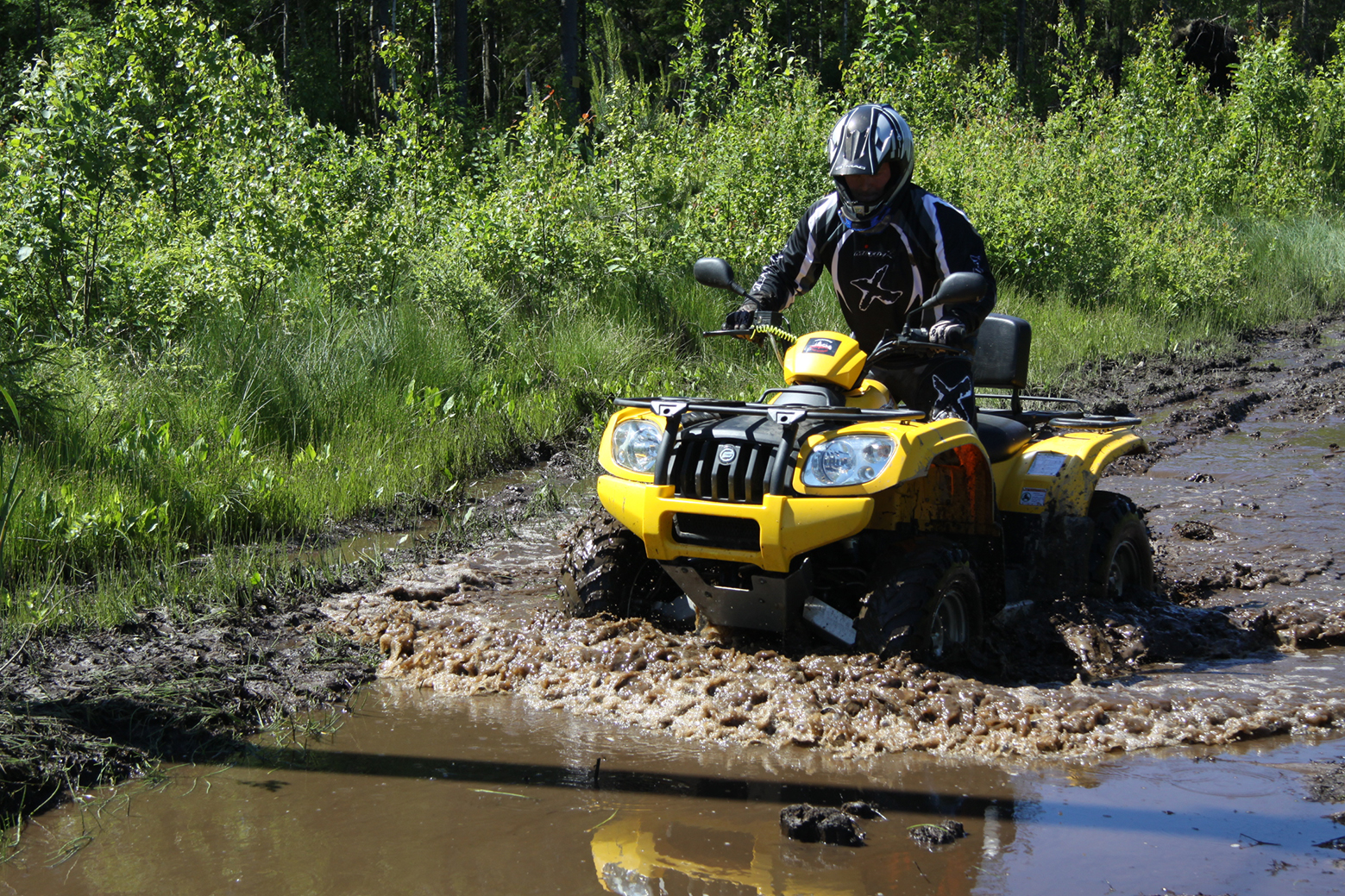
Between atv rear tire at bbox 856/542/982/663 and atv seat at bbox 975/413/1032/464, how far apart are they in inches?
34.1

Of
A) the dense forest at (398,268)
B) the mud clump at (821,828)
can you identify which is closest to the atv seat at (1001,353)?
the mud clump at (821,828)

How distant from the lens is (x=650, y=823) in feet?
11.1

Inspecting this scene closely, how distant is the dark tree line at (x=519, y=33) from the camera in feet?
91.3

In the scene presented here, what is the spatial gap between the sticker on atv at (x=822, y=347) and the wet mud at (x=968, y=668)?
110 cm

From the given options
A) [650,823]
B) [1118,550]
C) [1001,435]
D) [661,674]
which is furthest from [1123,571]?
[650,823]

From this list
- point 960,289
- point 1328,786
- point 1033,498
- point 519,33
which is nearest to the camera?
point 1328,786

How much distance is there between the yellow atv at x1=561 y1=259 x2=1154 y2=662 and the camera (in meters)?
4.04

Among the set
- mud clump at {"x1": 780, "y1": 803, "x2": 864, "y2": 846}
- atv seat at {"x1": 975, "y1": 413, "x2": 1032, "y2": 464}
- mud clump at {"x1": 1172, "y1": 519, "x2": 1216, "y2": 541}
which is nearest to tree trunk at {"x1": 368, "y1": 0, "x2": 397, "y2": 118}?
mud clump at {"x1": 1172, "y1": 519, "x2": 1216, "y2": 541}

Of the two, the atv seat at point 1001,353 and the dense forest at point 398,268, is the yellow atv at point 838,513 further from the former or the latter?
the dense forest at point 398,268

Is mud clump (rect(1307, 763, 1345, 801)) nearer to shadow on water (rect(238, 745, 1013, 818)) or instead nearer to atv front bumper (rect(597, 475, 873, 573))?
shadow on water (rect(238, 745, 1013, 818))

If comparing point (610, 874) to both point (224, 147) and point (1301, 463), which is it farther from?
point (224, 147)

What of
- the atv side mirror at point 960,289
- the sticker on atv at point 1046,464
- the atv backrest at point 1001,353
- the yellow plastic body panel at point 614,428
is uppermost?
the atv side mirror at point 960,289

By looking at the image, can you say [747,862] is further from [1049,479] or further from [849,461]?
[1049,479]

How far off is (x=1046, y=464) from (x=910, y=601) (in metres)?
1.31
